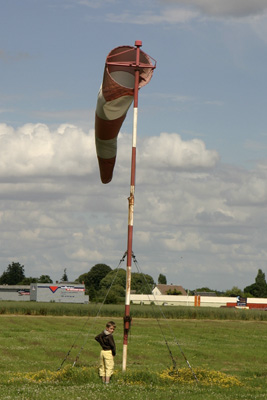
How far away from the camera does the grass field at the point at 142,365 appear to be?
1770cm

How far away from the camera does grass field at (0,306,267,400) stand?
1770cm

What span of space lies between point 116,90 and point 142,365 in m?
13.8

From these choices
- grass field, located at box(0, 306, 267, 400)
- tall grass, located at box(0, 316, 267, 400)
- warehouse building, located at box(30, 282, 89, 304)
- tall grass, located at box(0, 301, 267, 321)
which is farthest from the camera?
warehouse building, located at box(30, 282, 89, 304)

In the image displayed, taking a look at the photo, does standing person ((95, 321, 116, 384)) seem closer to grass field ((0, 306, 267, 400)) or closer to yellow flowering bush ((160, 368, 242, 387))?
grass field ((0, 306, 267, 400))

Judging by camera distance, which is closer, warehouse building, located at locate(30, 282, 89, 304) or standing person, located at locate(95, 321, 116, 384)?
standing person, located at locate(95, 321, 116, 384)

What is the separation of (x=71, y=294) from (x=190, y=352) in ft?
305

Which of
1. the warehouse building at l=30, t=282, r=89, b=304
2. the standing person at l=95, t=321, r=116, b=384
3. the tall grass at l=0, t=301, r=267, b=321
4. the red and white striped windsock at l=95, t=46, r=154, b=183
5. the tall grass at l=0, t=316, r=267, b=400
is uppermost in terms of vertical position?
the red and white striped windsock at l=95, t=46, r=154, b=183

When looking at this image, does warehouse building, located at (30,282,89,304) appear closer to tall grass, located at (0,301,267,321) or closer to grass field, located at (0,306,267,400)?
tall grass, located at (0,301,267,321)

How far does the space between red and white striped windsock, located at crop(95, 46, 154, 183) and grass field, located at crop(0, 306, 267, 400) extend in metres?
7.32

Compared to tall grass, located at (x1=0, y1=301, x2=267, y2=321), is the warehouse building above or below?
above

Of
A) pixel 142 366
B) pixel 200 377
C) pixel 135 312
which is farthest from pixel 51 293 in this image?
pixel 200 377

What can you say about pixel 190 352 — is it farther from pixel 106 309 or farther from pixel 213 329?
pixel 106 309

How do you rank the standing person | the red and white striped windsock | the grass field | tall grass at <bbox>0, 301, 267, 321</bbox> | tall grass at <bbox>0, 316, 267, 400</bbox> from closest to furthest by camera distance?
tall grass at <bbox>0, 316, 267, 400</bbox> → the grass field → the standing person → the red and white striped windsock → tall grass at <bbox>0, 301, 267, 321</bbox>

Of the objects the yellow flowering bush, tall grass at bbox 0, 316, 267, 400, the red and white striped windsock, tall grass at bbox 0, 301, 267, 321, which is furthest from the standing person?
tall grass at bbox 0, 301, 267, 321
